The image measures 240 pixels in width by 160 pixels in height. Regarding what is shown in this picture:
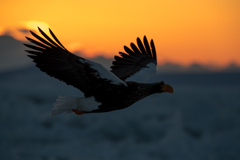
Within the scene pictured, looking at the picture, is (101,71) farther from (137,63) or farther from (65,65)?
(137,63)

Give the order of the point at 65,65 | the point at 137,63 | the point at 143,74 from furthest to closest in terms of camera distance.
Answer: the point at 137,63 < the point at 143,74 < the point at 65,65

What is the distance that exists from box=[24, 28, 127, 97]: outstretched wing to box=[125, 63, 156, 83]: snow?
8.47 ft

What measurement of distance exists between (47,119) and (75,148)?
11.6 metres

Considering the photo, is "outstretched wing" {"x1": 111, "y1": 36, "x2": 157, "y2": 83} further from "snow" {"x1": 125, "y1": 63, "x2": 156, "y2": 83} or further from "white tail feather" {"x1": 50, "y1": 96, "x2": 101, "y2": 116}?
"white tail feather" {"x1": 50, "y1": 96, "x2": 101, "y2": 116}

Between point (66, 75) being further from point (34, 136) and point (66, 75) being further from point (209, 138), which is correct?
point (34, 136)

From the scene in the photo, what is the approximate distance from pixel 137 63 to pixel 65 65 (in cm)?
458

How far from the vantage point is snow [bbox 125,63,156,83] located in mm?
11188

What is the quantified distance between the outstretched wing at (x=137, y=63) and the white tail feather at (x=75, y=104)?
8.17 ft

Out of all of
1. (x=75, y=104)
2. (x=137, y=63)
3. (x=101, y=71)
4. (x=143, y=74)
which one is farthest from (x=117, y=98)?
(x=137, y=63)

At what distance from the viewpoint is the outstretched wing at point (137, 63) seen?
1153 cm

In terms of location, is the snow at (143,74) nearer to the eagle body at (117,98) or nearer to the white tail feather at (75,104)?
the eagle body at (117,98)

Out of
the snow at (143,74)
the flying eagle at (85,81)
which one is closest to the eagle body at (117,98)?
the flying eagle at (85,81)

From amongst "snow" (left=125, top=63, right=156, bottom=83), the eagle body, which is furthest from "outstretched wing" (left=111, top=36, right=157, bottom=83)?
the eagle body

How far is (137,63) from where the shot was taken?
12.5 m
